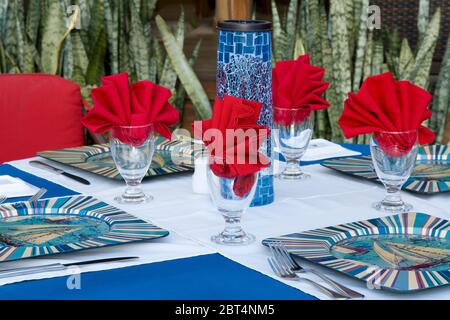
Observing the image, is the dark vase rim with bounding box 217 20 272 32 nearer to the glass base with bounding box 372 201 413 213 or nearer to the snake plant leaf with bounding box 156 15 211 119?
the glass base with bounding box 372 201 413 213

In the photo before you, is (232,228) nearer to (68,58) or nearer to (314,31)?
(314,31)

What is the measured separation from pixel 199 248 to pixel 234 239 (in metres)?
0.06

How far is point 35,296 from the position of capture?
3.91 ft

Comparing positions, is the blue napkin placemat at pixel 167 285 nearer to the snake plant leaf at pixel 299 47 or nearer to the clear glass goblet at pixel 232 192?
the clear glass goblet at pixel 232 192

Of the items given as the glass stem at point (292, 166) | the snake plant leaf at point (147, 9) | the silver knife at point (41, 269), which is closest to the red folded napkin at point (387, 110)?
the glass stem at point (292, 166)

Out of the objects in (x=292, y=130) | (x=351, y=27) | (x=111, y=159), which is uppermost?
(x=351, y=27)

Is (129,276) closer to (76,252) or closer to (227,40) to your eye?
(76,252)

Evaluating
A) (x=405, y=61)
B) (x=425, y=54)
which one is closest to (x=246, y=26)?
(x=425, y=54)

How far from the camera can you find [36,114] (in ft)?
8.58

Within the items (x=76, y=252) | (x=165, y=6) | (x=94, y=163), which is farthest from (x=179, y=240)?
(x=165, y=6)

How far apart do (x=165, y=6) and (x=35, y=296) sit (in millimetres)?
7759

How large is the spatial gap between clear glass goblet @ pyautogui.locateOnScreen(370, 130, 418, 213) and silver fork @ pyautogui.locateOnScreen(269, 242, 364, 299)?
1.07 ft

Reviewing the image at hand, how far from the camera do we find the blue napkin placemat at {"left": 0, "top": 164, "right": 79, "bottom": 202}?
1.75 meters
